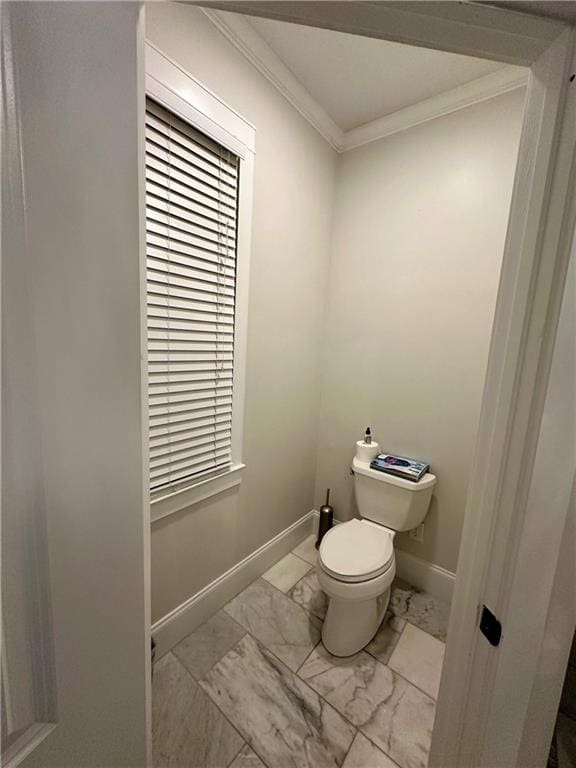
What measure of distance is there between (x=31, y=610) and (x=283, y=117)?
192 cm

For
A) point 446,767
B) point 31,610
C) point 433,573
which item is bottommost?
point 433,573

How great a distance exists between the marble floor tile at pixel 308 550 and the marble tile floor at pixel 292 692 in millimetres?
318

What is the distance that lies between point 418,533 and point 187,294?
1.79 m

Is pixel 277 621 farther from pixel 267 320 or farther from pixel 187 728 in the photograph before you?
pixel 267 320

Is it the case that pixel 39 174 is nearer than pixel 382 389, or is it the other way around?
pixel 39 174

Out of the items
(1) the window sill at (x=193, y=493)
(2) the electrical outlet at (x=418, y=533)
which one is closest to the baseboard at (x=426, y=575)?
(2) the electrical outlet at (x=418, y=533)

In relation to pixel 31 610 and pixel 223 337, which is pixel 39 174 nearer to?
pixel 31 610

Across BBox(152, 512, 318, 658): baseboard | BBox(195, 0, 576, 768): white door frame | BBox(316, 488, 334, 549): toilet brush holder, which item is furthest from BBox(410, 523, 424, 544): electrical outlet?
BBox(195, 0, 576, 768): white door frame

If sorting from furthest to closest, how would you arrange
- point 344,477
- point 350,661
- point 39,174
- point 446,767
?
point 344,477, point 350,661, point 446,767, point 39,174

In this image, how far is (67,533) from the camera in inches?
14.1

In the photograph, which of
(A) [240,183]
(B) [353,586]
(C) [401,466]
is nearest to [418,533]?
(C) [401,466]

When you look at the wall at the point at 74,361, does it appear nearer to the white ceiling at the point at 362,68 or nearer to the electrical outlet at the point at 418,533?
the white ceiling at the point at 362,68

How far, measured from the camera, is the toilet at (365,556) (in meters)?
1.29

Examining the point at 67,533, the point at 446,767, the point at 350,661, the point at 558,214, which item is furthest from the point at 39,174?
the point at 350,661
